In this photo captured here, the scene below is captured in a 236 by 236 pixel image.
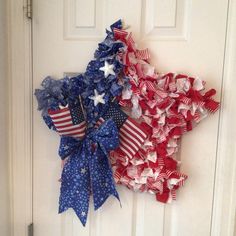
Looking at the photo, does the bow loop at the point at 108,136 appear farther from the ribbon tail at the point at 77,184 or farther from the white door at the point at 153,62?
the white door at the point at 153,62

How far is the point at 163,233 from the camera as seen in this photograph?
37.7 inches

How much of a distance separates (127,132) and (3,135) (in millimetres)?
458

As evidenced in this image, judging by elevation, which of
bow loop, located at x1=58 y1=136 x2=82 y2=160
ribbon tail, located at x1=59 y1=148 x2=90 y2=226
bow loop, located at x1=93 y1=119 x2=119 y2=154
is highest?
bow loop, located at x1=93 y1=119 x2=119 y2=154

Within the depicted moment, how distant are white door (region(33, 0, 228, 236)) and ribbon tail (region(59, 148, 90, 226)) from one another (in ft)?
0.32

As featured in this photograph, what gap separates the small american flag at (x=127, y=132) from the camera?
853 millimetres

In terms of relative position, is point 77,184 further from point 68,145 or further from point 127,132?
point 127,132

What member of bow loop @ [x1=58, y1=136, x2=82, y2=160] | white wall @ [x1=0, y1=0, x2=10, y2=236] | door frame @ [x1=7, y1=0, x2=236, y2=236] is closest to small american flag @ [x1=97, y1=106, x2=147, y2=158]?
bow loop @ [x1=58, y1=136, x2=82, y2=160]

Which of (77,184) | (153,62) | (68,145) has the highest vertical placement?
(153,62)

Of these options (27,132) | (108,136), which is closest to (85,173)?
(108,136)

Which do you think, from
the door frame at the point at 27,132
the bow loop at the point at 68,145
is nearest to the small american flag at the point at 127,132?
the bow loop at the point at 68,145

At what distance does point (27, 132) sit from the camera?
39.1 inches

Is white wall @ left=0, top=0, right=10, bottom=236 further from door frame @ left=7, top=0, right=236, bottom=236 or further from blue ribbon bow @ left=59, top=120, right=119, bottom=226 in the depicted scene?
blue ribbon bow @ left=59, top=120, right=119, bottom=226

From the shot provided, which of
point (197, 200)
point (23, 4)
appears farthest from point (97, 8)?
point (197, 200)

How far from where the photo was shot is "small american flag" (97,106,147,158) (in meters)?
0.85
